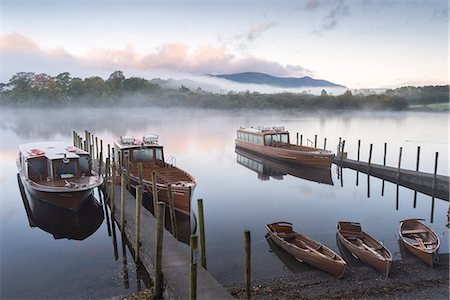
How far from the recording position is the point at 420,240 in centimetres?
1473

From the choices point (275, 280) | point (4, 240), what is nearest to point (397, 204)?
point (275, 280)

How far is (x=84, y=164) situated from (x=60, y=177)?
1777mm

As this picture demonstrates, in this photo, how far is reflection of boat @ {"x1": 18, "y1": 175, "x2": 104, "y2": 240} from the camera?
18.7 metres

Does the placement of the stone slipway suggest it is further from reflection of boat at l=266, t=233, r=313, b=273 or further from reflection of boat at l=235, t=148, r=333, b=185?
reflection of boat at l=235, t=148, r=333, b=185

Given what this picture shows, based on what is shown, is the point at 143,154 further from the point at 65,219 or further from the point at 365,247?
the point at 365,247

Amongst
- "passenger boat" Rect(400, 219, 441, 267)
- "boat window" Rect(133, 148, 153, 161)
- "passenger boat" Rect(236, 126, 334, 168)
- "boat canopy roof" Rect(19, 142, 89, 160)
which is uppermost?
"boat canopy roof" Rect(19, 142, 89, 160)

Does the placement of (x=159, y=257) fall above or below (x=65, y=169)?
below

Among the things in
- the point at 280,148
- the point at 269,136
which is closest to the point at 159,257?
the point at 280,148

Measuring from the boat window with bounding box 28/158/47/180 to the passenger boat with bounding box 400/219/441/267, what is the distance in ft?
62.5

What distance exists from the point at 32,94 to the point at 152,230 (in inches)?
5412

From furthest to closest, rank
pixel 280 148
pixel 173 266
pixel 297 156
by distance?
pixel 280 148
pixel 297 156
pixel 173 266

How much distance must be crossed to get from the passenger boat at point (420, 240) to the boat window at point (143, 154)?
1556 centimetres

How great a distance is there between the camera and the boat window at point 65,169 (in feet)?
66.7

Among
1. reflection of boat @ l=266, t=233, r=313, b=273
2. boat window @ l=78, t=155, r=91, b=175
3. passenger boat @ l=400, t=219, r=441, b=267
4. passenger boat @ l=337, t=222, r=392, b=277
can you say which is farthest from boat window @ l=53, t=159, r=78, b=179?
passenger boat @ l=400, t=219, r=441, b=267
